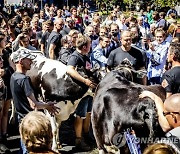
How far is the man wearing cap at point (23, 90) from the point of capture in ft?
19.0

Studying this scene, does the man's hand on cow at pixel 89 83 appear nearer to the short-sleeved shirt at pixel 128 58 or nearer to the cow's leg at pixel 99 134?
the short-sleeved shirt at pixel 128 58

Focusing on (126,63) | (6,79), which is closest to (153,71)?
(126,63)

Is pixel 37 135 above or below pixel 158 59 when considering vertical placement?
above

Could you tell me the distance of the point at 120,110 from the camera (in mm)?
5688

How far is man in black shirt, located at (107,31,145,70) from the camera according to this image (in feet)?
25.7

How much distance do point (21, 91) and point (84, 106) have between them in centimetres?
198

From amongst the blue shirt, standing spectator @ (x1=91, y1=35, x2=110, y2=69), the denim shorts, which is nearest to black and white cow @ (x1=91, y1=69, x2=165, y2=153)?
the denim shorts

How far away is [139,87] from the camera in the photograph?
5.91 m

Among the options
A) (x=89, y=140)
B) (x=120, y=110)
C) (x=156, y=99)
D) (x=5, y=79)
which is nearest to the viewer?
(x=156, y=99)

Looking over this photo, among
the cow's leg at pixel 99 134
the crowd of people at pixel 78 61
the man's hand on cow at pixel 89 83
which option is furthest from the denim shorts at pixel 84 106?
the cow's leg at pixel 99 134

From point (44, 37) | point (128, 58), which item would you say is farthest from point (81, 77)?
point (44, 37)

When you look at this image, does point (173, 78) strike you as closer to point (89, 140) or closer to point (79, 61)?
point (79, 61)

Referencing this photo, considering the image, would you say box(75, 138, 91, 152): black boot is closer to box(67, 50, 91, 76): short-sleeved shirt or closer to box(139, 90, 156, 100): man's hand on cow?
box(67, 50, 91, 76): short-sleeved shirt

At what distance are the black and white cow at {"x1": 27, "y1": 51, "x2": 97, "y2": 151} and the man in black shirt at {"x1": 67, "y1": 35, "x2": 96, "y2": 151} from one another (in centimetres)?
12
